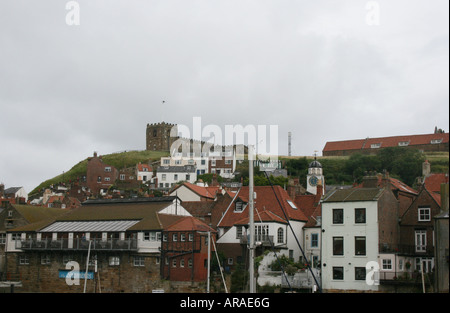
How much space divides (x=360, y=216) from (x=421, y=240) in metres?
4.59

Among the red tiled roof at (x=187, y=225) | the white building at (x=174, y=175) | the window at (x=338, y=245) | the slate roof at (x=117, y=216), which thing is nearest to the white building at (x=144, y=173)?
the white building at (x=174, y=175)

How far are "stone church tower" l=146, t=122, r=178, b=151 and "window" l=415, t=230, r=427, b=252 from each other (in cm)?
10661

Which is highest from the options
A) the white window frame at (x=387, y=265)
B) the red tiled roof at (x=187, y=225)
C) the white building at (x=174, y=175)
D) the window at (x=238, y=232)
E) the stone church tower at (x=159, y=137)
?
the stone church tower at (x=159, y=137)

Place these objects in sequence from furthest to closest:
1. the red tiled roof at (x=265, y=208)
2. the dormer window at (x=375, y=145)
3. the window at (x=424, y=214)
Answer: the dormer window at (x=375, y=145) < the red tiled roof at (x=265, y=208) < the window at (x=424, y=214)

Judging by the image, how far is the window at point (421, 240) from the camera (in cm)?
3788

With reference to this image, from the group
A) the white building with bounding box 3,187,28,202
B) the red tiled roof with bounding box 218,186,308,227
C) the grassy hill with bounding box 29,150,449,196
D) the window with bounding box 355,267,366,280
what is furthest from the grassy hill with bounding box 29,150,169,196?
the window with bounding box 355,267,366,280

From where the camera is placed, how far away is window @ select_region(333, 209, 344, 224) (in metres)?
38.0

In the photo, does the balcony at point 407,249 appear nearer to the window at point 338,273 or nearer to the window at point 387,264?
the window at point 387,264

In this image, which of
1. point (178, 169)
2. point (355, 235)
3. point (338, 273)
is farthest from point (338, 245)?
point (178, 169)

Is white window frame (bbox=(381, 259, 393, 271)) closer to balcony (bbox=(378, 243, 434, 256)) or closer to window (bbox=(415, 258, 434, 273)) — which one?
balcony (bbox=(378, 243, 434, 256))

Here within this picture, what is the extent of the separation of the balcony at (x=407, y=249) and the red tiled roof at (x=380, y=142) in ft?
227

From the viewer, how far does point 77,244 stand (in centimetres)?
4684

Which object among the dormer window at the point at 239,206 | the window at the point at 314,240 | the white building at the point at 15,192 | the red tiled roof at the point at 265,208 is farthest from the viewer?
the white building at the point at 15,192
